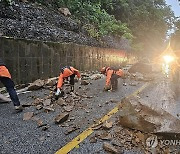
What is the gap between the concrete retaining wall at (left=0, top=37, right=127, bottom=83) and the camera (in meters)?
8.58

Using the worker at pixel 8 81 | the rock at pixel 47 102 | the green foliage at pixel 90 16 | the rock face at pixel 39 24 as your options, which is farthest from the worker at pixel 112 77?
the green foliage at pixel 90 16

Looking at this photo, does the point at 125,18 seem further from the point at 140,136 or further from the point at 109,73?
the point at 140,136

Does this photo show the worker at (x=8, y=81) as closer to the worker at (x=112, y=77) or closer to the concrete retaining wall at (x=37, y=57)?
the concrete retaining wall at (x=37, y=57)

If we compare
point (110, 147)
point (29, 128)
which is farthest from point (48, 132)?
point (110, 147)

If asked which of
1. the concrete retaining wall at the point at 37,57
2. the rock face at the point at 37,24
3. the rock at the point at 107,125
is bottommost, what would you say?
the rock at the point at 107,125

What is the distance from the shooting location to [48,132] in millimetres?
4574

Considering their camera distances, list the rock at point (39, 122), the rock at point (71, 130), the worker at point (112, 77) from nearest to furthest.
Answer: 1. the rock at point (71, 130)
2. the rock at point (39, 122)
3. the worker at point (112, 77)

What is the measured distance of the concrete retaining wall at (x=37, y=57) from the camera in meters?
8.58

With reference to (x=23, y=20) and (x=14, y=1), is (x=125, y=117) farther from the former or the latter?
(x=14, y=1)

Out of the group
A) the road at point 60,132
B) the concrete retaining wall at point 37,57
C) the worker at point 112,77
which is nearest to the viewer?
the road at point 60,132

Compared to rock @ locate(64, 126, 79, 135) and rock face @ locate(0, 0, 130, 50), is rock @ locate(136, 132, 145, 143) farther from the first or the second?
rock face @ locate(0, 0, 130, 50)

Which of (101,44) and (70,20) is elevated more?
(70,20)

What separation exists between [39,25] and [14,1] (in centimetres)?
183

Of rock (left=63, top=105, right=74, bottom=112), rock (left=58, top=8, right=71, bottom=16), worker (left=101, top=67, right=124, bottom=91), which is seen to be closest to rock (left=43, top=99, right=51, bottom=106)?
rock (left=63, top=105, right=74, bottom=112)
